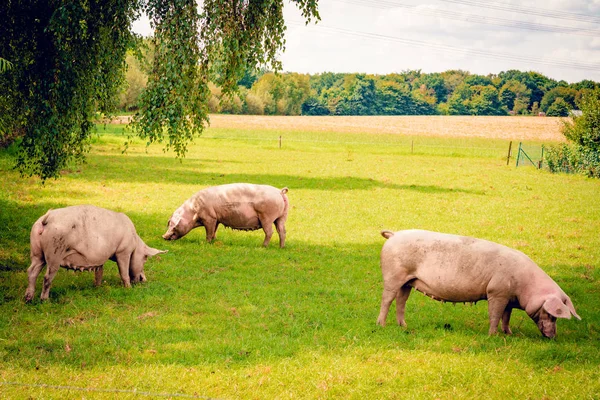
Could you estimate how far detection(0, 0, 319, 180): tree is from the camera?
1177 centimetres

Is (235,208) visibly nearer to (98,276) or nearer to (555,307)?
(98,276)

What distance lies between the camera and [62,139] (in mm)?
12453

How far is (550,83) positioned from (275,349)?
143m

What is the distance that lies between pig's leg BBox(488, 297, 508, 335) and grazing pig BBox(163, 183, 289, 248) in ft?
22.0

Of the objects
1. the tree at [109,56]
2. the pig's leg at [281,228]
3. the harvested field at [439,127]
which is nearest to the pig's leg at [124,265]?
the tree at [109,56]

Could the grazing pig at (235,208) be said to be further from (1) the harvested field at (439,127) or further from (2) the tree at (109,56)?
(1) the harvested field at (439,127)

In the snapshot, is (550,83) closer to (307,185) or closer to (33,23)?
(307,185)

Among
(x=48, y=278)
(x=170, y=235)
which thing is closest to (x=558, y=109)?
(x=170, y=235)

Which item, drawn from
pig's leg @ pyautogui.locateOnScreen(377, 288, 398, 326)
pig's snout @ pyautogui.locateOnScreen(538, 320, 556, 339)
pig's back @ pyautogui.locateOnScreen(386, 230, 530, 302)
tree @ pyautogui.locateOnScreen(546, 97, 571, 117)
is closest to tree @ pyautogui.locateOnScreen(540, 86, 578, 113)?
tree @ pyautogui.locateOnScreen(546, 97, 571, 117)

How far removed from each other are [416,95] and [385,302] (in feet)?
470

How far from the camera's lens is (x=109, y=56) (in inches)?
498

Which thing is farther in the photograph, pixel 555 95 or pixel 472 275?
pixel 555 95

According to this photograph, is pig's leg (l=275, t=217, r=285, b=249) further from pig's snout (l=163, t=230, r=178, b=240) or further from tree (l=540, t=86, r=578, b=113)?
tree (l=540, t=86, r=578, b=113)

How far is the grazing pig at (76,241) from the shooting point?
30.9 feet
